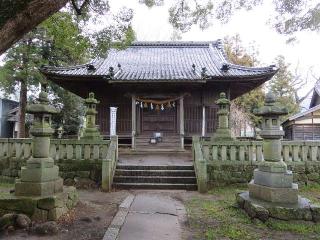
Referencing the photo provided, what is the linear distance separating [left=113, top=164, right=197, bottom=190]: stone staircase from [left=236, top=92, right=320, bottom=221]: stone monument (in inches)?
112

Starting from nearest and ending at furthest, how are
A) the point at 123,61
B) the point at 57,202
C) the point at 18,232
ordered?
1. the point at 18,232
2. the point at 57,202
3. the point at 123,61

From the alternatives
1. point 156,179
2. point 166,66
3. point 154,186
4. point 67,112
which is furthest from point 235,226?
point 67,112

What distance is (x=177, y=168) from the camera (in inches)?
416

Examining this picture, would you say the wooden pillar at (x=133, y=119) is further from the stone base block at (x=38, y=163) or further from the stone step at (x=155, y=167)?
the stone base block at (x=38, y=163)

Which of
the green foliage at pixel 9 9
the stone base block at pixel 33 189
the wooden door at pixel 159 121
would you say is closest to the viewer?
Answer: the green foliage at pixel 9 9

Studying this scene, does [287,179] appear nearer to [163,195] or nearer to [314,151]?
[163,195]

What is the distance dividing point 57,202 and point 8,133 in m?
30.8

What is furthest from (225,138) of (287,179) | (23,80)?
(23,80)

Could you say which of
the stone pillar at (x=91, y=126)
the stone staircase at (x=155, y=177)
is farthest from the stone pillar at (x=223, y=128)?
the stone pillar at (x=91, y=126)

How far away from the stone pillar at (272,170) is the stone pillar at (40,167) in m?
4.60

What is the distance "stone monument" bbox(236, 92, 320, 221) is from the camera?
588 centimetres

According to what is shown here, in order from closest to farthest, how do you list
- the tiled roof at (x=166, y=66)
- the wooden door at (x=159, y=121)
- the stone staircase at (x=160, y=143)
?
the tiled roof at (x=166, y=66), the stone staircase at (x=160, y=143), the wooden door at (x=159, y=121)

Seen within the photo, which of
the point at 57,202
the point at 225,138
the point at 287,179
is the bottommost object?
the point at 57,202

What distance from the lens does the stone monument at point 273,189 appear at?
5.88 metres
